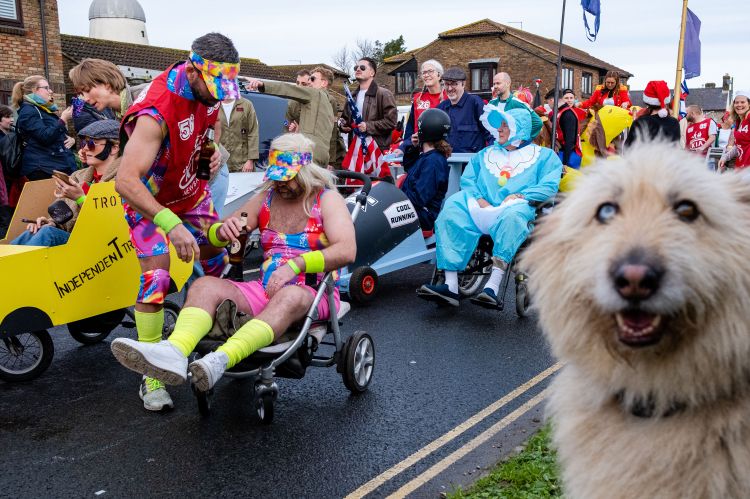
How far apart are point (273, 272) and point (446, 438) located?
4.70ft

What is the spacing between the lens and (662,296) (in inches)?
62.4

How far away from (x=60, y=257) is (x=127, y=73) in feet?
66.1

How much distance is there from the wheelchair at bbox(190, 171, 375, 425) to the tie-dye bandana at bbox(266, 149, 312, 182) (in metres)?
0.68

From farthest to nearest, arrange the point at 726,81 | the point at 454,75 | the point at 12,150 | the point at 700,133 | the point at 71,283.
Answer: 1. the point at 726,81
2. the point at 700,133
3. the point at 454,75
4. the point at 12,150
5. the point at 71,283

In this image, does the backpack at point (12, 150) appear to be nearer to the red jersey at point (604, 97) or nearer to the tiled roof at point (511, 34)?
the red jersey at point (604, 97)

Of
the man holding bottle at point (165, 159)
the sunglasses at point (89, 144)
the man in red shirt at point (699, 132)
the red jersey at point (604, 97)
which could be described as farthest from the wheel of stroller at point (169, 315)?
the man in red shirt at point (699, 132)

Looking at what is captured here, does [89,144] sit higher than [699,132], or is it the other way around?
[89,144]

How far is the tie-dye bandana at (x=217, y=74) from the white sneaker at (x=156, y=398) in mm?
1822

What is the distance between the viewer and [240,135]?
34.2 ft

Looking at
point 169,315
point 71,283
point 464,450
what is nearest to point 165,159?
point 71,283

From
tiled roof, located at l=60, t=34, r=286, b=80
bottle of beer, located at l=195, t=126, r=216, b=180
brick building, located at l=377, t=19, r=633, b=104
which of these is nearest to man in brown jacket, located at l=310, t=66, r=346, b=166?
bottle of beer, located at l=195, t=126, r=216, b=180

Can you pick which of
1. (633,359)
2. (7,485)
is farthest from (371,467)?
(633,359)

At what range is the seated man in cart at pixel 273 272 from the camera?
375cm

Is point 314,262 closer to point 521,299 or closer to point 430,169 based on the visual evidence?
point 521,299
